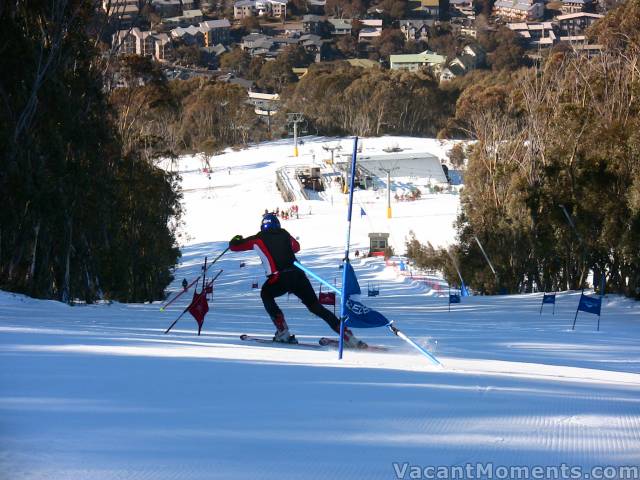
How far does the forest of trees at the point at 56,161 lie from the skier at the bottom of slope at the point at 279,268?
1132 centimetres

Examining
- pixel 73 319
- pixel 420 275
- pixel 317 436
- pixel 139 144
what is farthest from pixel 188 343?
pixel 420 275

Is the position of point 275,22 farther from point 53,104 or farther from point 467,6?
point 53,104

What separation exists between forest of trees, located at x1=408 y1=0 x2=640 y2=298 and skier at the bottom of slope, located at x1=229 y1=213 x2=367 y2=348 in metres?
14.9

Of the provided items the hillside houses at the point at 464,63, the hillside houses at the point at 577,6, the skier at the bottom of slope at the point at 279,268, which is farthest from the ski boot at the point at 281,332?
the hillside houses at the point at 577,6

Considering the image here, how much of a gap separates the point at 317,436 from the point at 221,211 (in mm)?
60611

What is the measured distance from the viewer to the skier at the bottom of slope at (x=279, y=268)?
10344 millimetres

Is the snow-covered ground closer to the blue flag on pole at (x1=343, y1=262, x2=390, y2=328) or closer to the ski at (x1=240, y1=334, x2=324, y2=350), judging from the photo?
the ski at (x1=240, y1=334, x2=324, y2=350)

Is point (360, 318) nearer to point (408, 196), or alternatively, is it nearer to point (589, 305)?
point (589, 305)

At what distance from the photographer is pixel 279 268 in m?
10.4

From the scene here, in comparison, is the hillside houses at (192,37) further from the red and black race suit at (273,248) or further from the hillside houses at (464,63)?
the red and black race suit at (273,248)

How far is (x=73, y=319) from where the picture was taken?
1223 cm

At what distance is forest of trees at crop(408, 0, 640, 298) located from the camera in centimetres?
2566

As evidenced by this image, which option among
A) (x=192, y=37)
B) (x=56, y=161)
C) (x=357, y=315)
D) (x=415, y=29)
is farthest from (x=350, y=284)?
(x=415, y=29)

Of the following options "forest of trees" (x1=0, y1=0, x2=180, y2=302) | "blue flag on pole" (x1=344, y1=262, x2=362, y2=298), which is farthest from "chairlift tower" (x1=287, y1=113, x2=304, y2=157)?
"blue flag on pole" (x1=344, y1=262, x2=362, y2=298)
